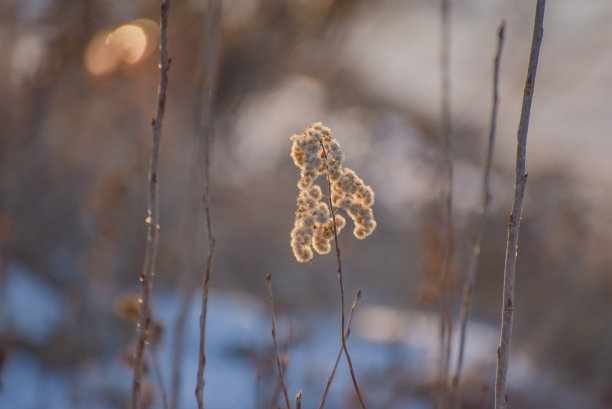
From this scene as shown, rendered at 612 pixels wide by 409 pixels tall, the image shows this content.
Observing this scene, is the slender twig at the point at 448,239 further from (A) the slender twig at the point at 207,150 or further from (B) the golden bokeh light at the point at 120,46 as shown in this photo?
(B) the golden bokeh light at the point at 120,46

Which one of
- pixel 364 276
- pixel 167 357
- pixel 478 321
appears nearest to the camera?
pixel 167 357

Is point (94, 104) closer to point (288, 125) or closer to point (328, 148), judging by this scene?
point (288, 125)

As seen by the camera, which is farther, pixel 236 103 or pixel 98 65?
pixel 236 103

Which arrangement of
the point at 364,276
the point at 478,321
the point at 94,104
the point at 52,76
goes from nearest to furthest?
1. the point at 52,76
2. the point at 94,104
3. the point at 478,321
4. the point at 364,276

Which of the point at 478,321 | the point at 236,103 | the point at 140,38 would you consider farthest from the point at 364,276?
the point at 140,38

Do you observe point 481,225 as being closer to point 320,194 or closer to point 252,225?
point 320,194

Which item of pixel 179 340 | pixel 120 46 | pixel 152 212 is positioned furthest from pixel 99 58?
pixel 152 212

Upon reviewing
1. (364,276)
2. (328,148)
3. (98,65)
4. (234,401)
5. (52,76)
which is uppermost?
(98,65)

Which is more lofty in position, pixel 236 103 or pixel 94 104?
pixel 236 103
